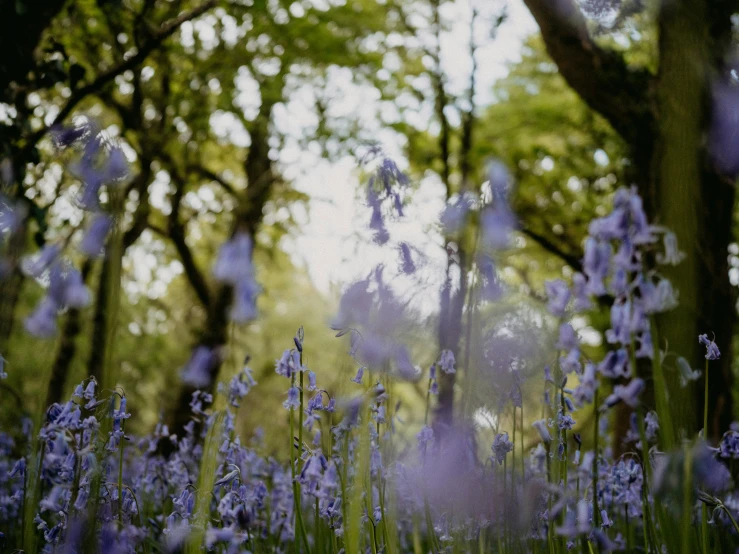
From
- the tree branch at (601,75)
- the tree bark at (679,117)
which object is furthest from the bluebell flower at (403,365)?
the tree branch at (601,75)

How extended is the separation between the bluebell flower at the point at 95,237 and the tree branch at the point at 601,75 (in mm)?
4842

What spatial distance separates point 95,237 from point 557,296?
1.56 meters

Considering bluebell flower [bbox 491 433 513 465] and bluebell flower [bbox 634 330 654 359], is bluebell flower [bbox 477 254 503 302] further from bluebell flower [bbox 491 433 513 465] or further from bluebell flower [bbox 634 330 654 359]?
bluebell flower [bbox 634 330 654 359]

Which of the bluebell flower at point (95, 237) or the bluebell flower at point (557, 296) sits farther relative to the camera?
the bluebell flower at point (95, 237)

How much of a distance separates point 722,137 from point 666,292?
15.5ft

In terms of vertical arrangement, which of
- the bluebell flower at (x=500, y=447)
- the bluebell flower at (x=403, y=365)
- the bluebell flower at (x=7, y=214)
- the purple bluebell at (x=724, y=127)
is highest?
the purple bluebell at (x=724, y=127)

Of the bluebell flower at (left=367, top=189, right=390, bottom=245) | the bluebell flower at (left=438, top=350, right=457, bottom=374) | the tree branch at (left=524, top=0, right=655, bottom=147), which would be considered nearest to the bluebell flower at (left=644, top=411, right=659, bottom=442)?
the bluebell flower at (left=438, top=350, right=457, bottom=374)

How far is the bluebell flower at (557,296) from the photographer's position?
64.4 inches

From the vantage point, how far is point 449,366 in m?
2.63

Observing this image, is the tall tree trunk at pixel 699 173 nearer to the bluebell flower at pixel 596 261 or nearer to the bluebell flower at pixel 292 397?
the bluebell flower at pixel 292 397

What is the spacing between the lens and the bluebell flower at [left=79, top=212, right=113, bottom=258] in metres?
2.09

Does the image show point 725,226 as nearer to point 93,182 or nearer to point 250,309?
point 250,309

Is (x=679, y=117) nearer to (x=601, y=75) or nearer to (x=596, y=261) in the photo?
(x=601, y=75)

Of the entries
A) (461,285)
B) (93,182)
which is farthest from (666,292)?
(461,285)
